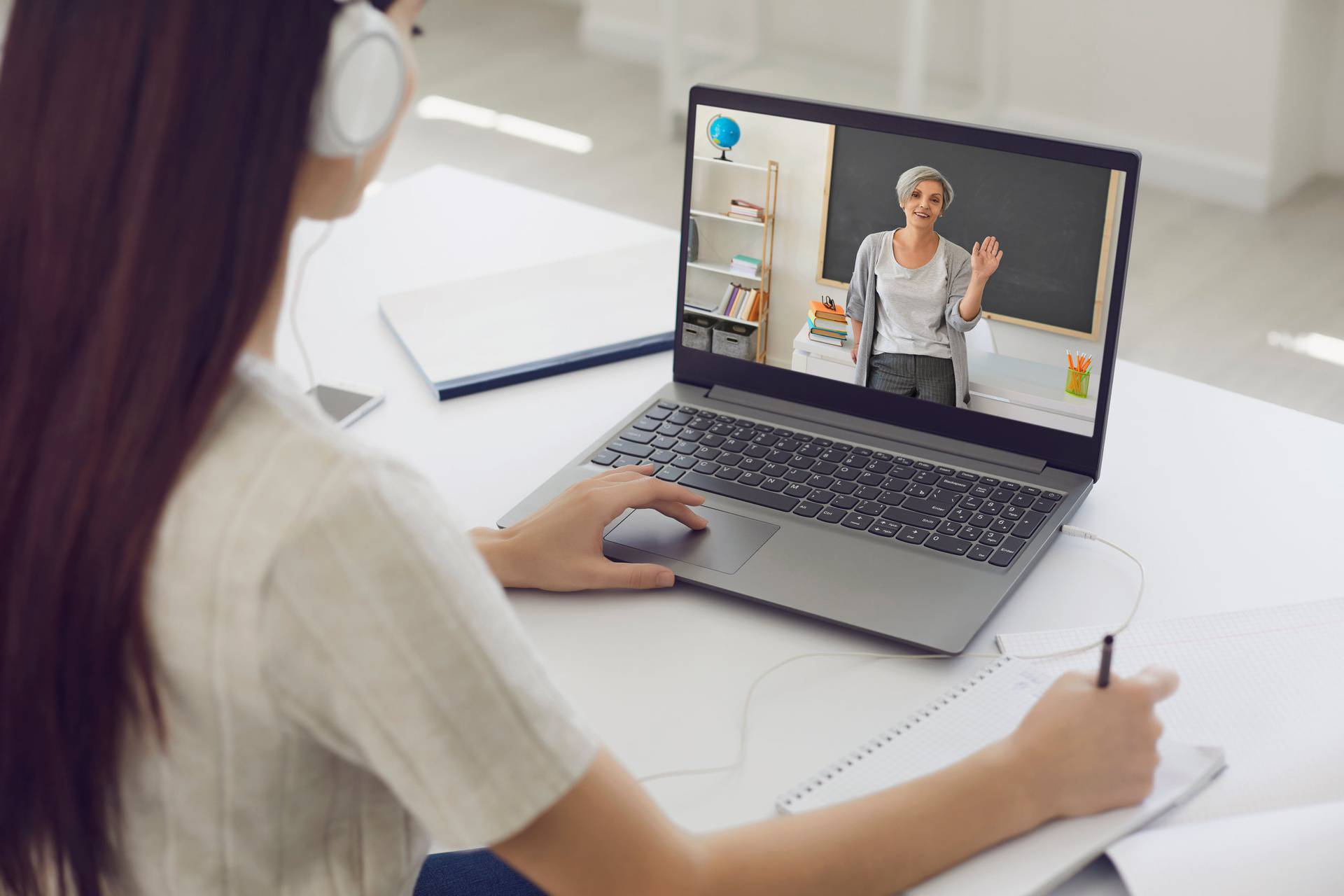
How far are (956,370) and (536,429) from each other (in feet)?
1.24

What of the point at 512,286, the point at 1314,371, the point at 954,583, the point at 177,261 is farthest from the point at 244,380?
the point at 1314,371

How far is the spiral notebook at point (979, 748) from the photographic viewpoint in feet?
2.31

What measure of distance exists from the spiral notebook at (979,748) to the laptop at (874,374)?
5 cm

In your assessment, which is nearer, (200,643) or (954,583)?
(200,643)

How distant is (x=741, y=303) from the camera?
1.14 meters

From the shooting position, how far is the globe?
44.3 inches

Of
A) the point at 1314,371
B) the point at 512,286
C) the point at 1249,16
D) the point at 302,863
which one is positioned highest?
the point at 1249,16

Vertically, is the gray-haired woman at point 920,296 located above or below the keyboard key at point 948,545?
above

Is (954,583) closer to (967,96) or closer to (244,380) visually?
(244,380)

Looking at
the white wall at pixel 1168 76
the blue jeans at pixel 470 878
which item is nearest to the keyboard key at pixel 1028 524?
the blue jeans at pixel 470 878

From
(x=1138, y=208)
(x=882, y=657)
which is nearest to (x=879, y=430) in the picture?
(x=882, y=657)

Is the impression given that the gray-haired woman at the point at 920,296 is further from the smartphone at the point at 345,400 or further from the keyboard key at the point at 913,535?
the smartphone at the point at 345,400

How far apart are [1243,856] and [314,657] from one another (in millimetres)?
476

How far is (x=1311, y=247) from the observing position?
3.20 m
